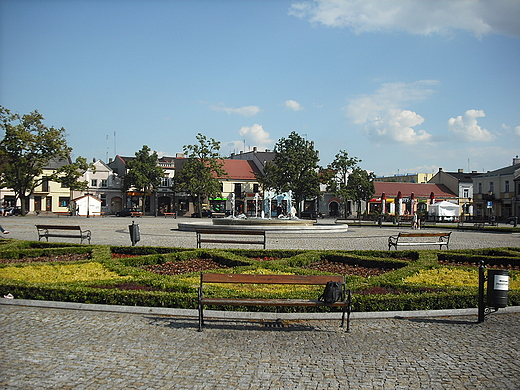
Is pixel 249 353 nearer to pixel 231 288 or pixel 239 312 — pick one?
pixel 239 312

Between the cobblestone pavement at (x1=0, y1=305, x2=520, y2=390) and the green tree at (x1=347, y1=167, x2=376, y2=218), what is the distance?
61738 millimetres

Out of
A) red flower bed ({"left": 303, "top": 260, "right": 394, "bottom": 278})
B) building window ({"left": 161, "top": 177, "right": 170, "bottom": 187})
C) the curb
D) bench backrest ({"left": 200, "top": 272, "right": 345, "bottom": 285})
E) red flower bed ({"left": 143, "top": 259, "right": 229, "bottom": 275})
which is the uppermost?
building window ({"left": 161, "top": 177, "right": 170, "bottom": 187})

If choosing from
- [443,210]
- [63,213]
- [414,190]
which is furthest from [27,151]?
[414,190]

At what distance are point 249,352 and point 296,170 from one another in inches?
2342

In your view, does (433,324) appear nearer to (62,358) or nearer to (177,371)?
(177,371)

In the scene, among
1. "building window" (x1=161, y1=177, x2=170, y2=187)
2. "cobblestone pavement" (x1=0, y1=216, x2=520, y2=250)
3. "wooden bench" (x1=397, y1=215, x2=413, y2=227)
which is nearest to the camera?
"cobblestone pavement" (x1=0, y1=216, x2=520, y2=250)

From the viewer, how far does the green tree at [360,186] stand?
69062mm

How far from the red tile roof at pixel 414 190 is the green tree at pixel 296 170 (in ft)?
57.5

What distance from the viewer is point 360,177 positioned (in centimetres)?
6950

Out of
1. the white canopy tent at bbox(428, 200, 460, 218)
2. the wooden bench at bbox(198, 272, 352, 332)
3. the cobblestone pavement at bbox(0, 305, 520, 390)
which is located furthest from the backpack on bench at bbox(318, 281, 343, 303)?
the white canopy tent at bbox(428, 200, 460, 218)

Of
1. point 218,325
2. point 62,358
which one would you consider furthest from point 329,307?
point 62,358

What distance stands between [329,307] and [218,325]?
1927 mm

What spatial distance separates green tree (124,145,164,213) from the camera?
68312mm

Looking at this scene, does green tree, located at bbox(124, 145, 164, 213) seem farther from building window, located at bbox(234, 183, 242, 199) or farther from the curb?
the curb
